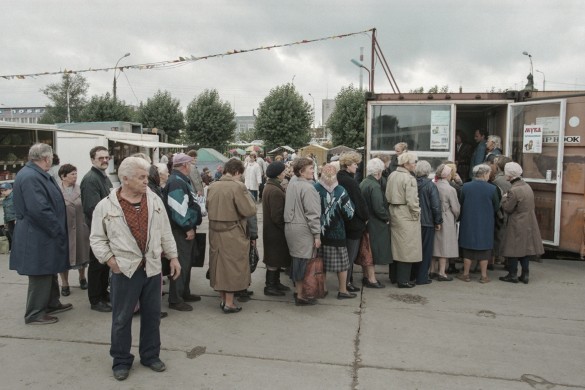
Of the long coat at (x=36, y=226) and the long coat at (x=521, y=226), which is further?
the long coat at (x=521, y=226)

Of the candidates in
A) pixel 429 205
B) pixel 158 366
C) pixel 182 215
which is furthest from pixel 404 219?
pixel 158 366

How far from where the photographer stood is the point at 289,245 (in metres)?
5.67

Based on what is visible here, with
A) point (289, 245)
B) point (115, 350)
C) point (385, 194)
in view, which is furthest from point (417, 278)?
point (115, 350)

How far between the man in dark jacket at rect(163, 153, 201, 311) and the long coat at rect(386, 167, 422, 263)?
2.66m

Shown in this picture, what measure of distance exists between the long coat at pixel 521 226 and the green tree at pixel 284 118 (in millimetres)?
32351

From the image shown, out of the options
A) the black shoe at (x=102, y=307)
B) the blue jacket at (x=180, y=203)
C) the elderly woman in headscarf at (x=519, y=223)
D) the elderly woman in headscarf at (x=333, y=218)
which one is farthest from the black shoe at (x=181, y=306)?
the elderly woman in headscarf at (x=519, y=223)

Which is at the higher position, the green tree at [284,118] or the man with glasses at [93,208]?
the green tree at [284,118]

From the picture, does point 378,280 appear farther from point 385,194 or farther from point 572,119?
point 572,119

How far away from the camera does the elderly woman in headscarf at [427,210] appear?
6707 mm

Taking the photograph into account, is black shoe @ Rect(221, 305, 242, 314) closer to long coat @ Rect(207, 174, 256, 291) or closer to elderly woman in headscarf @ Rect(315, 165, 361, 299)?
long coat @ Rect(207, 174, 256, 291)

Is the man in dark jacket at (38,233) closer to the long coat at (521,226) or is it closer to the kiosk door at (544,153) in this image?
the long coat at (521,226)

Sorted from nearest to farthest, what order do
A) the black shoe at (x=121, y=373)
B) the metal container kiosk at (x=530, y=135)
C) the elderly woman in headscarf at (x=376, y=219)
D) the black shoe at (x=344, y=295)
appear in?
the black shoe at (x=121, y=373) < the black shoe at (x=344, y=295) < the elderly woman in headscarf at (x=376, y=219) < the metal container kiosk at (x=530, y=135)

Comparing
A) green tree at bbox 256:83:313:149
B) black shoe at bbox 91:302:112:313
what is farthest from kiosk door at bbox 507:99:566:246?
green tree at bbox 256:83:313:149

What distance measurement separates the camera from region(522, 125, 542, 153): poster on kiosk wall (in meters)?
8.25
